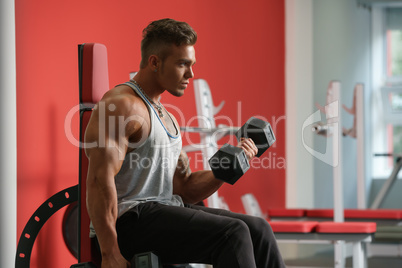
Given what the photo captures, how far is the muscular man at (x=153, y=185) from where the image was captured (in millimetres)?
1578

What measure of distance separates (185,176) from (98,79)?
1.42 ft

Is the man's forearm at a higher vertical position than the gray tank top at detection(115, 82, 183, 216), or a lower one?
lower

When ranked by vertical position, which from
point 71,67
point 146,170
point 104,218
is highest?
point 71,67

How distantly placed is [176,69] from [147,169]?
0.99 feet

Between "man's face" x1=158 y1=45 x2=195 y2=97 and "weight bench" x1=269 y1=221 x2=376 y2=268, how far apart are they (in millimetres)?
1569

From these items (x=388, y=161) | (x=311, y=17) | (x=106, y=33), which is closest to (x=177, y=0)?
(x=106, y=33)

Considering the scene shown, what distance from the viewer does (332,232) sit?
3096mm

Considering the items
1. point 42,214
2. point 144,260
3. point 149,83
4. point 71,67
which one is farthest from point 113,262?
point 71,67

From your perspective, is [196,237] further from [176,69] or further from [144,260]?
[176,69]

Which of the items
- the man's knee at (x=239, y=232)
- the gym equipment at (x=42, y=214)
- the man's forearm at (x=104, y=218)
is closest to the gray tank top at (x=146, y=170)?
the man's forearm at (x=104, y=218)

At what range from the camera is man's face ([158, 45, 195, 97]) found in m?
1.73

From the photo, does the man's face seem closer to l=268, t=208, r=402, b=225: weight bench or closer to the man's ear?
the man's ear

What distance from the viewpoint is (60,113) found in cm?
254

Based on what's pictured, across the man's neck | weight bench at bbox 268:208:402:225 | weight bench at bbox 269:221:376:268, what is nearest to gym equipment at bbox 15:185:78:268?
the man's neck
